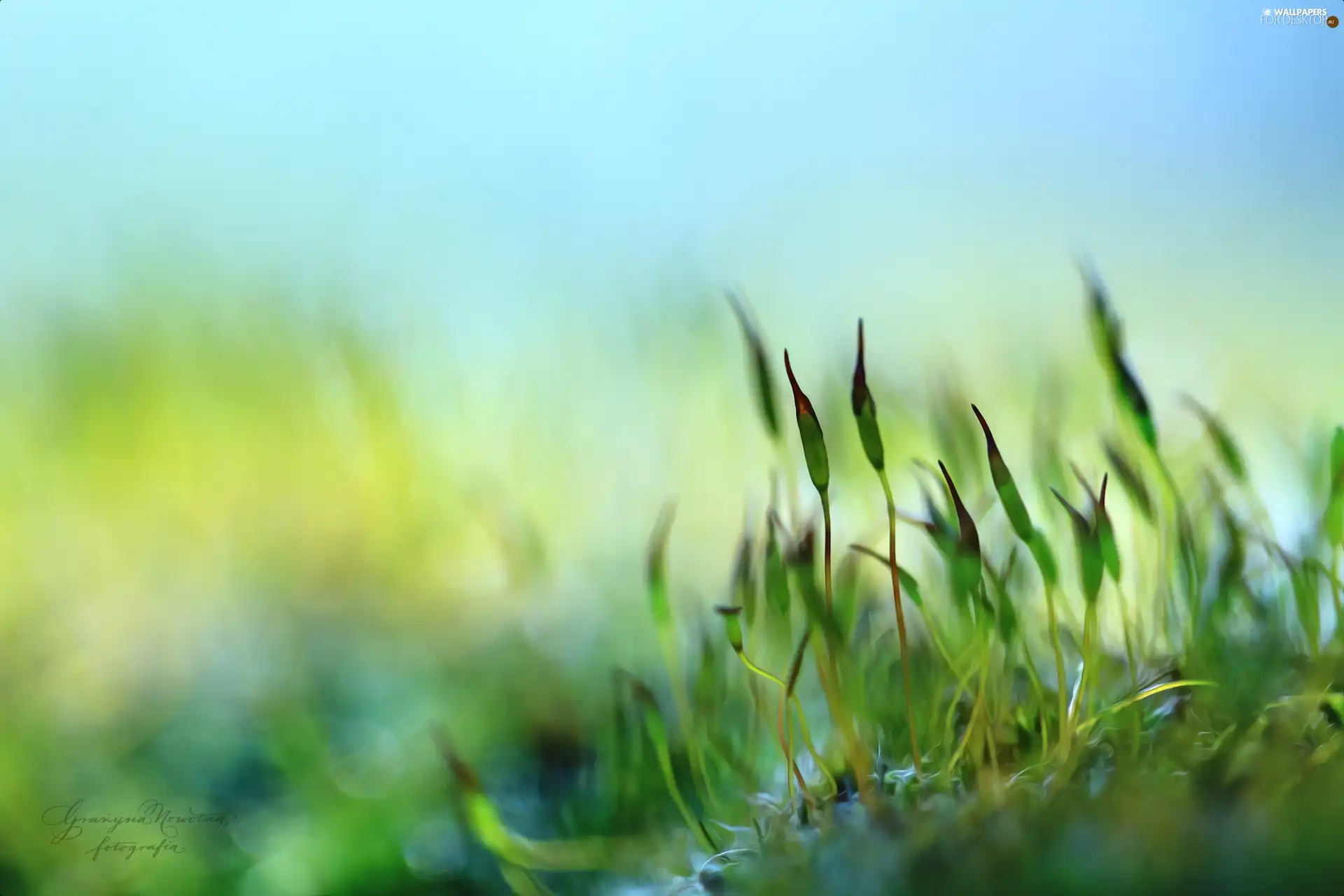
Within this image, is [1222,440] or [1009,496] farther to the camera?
[1222,440]

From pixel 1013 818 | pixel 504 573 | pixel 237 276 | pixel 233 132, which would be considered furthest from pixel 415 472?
pixel 1013 818

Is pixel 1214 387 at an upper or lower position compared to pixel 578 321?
lower

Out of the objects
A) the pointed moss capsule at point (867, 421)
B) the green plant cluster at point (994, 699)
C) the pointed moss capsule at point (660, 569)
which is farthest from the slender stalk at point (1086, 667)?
the pointed moss capsule at point (660, 569)

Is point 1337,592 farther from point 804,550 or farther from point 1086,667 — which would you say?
point 804,550

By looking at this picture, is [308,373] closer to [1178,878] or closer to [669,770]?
[669,770]

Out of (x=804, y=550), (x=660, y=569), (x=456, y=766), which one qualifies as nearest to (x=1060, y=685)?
(x=804, y=550)

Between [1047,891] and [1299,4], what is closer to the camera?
[1047,891]
